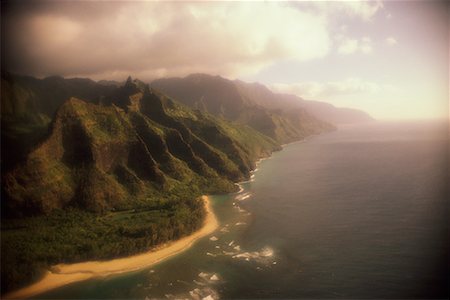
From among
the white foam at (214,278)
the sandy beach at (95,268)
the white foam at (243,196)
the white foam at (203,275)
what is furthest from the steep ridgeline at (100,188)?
the white foam at (214,278)

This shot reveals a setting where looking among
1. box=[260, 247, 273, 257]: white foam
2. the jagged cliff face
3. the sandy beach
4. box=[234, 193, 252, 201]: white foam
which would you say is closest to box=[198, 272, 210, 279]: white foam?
the sandy beach

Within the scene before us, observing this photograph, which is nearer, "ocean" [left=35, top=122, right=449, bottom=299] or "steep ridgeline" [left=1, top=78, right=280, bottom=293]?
"ocean" [left=35, top=122, right=449, bottom=299]

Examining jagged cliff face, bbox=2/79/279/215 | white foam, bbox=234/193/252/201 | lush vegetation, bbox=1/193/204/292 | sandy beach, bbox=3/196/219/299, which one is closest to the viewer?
sandy beach, bbox=3/196/219/299

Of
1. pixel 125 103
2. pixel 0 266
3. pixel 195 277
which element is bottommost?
pixel 195 277

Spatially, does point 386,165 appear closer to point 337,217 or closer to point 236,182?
point 236,182

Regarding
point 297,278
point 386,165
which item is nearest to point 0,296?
point 297,278

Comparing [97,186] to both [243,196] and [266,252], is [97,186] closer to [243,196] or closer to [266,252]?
[243,196]

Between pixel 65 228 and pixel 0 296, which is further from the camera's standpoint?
pixel 65 228

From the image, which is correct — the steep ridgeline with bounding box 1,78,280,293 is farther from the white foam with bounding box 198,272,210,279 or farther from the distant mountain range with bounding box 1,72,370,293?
the white foam with bounding box 198,272,210,279
